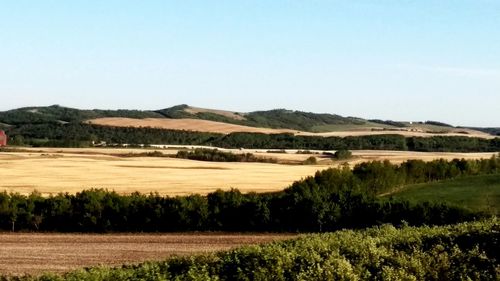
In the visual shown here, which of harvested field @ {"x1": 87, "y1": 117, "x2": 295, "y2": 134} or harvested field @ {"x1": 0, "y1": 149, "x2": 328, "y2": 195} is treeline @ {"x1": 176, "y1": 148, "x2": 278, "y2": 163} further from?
harvested field @ {"x1": 87, "y1": 117, "x2": 295, "y2": 134}

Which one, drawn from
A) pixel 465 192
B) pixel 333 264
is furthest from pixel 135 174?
pixel 333 264

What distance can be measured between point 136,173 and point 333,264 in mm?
79957

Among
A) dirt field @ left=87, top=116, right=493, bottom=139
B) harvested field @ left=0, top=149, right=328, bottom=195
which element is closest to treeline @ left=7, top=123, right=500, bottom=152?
dirt field @ left=87, top=116, right=493, bottom=139

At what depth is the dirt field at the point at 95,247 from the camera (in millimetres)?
42969

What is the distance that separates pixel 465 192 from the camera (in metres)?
73.1

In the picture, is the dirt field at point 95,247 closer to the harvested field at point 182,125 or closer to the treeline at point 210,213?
the treeline at point 210,213

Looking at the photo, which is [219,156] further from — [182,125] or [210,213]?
[210,213]

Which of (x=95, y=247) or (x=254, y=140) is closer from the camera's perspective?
(x=95, y=247)

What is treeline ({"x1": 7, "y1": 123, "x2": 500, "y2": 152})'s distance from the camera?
486ft

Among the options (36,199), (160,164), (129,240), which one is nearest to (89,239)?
(129,240)

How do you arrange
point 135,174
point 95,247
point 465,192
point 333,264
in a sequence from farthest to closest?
point 135,174 → point 465,192 → point 95,247 → point 333,264

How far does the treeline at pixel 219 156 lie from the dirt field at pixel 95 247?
6429 cm

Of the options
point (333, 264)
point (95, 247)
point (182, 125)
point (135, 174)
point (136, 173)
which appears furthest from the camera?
point (182, 125)

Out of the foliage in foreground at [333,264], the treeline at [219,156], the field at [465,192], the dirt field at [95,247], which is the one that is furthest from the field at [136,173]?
the foliage in foreground at [333,264]
